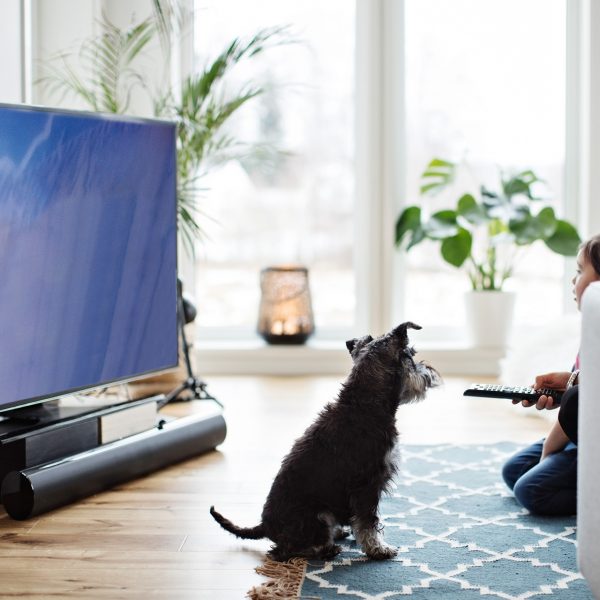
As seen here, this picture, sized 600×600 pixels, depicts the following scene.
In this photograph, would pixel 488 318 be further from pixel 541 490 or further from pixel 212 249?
pixel 541 490

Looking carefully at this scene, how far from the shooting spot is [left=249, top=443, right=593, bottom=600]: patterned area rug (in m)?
2.14

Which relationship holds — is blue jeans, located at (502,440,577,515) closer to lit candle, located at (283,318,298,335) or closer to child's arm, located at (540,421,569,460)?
child's arm, located at (540,421,569,460)

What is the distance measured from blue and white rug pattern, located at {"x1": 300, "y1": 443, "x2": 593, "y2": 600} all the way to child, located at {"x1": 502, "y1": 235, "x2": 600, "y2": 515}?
0.05 metres

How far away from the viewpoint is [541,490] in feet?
8.73

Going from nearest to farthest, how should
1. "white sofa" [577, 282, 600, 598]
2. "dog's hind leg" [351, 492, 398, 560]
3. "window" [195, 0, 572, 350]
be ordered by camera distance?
1. "white sofa" [577, 282, 600, 598]
2. "dog's hind leg" [351, 492, 398, 560]
3. "window" [195, 0, 572, 350]

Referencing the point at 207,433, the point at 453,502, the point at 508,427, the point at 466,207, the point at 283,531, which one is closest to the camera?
the point at 283,531

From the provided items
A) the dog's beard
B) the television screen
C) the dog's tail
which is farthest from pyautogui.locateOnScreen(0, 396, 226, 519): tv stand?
the dog's beard

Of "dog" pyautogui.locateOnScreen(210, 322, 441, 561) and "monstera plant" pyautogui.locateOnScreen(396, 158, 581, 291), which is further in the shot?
"monstera plant" pyautogui.locateOnScreen(396, 158, 581, 291)

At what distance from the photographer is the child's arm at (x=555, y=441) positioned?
2.75 metres

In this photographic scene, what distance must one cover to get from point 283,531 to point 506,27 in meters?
3.84

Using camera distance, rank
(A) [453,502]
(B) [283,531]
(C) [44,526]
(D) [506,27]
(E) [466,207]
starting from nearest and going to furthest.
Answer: (B) [283,531] → (C) [44,526] → (A) [453,502] → (E) [466,207] → (D) [506,27]

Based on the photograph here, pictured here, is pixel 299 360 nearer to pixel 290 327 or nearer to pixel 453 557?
pixel 290 327

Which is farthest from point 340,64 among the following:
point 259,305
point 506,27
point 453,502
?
point 453,502

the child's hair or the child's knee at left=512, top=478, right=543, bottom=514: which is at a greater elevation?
the child's hair
